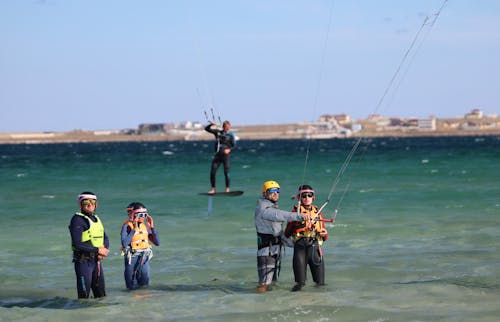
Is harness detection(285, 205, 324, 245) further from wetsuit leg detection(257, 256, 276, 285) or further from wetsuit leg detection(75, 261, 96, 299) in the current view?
wetsuit leg detection(75, 261, 96, 299)

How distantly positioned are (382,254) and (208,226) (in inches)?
345

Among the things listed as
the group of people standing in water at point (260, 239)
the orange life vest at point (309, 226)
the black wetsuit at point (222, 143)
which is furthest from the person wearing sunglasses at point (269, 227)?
the black wetsuit at point (222, 143)

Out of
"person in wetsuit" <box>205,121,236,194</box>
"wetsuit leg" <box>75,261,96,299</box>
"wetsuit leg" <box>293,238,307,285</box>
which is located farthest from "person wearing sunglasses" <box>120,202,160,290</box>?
"person in wetsuit" <box>205,121,236,194</box>

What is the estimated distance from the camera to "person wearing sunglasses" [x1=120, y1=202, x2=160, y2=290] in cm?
1362

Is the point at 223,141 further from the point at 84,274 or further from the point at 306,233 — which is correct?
the point at 84,274

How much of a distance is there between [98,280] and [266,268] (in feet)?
8.22

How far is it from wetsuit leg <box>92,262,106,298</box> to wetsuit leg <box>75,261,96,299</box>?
12 centimetres

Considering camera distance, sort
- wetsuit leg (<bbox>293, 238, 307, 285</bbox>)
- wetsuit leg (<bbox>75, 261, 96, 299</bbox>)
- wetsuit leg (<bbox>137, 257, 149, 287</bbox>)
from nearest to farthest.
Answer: wetsuit leg (<bbox>75, 261, 96, 299</bbox>)
wetsuit leg (<bbox>293, 238, 307, 285</bbox>)
wetsuit leg (<bbox>137, 257, 149, 287</bbox>)

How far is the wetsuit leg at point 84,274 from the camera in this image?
42.5ft

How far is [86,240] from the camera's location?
12.8m

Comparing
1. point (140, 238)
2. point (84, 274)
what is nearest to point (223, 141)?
point (140, 238)

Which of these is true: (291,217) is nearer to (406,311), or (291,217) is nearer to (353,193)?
(406,311)

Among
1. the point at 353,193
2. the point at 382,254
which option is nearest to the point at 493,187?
the point at 353,193

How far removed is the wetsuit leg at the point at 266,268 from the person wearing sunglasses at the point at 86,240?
233 centimetres
